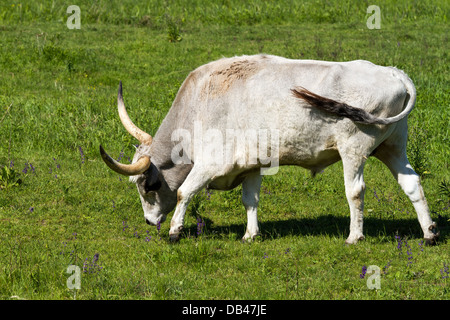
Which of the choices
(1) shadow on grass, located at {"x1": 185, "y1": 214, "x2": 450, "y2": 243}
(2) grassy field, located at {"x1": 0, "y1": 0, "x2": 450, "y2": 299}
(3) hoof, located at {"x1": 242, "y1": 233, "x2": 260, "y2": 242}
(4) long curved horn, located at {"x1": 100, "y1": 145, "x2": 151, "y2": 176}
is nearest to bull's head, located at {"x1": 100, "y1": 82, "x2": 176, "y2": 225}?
(4) long curved horn, located at {"x1": 100, "y1": 145, "x2": 151, "y2": 176}

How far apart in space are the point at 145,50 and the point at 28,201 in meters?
7.33

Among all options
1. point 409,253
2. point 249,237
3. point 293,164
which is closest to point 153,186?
point 249,237

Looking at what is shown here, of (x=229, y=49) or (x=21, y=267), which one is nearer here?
(x=21, y=267)

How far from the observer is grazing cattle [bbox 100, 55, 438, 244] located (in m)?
7.37

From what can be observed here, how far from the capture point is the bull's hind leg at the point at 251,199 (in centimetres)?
833

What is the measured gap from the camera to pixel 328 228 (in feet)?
28.1

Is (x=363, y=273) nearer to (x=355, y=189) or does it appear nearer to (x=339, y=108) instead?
(x=355, y=189)

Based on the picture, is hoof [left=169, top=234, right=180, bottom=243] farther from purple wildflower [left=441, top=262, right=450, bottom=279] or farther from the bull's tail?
purple wildflower [left=441, top=262, right=450, bottom=279]

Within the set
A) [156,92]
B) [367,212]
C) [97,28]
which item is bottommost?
[367,212]

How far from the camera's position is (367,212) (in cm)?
918

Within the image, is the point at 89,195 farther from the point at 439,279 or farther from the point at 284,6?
the point at 284,6

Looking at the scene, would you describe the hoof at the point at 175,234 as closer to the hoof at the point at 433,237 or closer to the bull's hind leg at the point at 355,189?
the bull's hind leg at the point at 355,189

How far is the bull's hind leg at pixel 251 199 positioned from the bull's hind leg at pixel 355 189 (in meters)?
1.15
